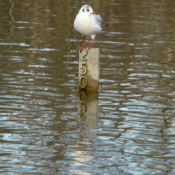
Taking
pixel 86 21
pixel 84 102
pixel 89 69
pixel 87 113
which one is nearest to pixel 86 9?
pixel 86 21

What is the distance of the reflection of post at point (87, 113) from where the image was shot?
11.4 meters

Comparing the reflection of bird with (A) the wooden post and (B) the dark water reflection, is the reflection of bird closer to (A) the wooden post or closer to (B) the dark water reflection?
(A) the wooden post

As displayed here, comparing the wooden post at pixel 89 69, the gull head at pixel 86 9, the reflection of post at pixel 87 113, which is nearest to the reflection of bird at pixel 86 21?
the gull head at pixel 86 9

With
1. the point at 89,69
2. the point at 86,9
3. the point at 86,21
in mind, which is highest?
the point at 86,9

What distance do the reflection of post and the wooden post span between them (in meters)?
0.14

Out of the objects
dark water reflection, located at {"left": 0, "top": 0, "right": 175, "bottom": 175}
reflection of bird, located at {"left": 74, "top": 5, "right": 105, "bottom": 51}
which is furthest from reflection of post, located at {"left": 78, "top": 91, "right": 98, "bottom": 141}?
reflection of bird, located at {"left": 74, "top": 5, "right": 105, "bottom": 51}

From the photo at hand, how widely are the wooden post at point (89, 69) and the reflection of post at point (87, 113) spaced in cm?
14

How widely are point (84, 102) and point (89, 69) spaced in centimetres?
77

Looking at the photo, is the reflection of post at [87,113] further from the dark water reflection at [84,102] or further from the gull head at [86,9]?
the gull head at [86,9]

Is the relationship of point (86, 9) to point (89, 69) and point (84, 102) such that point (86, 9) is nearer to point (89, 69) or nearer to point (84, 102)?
point (89, 69)

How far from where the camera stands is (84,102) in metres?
13.4

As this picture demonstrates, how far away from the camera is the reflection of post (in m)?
11.4

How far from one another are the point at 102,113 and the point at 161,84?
2437 millimetres

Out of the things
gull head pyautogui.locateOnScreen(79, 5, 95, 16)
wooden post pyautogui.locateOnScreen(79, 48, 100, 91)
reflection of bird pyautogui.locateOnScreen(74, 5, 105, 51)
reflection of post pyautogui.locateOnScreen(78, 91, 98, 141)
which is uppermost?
gull head pyautogui.locateOnScreen(79, 5, 95, 16)
